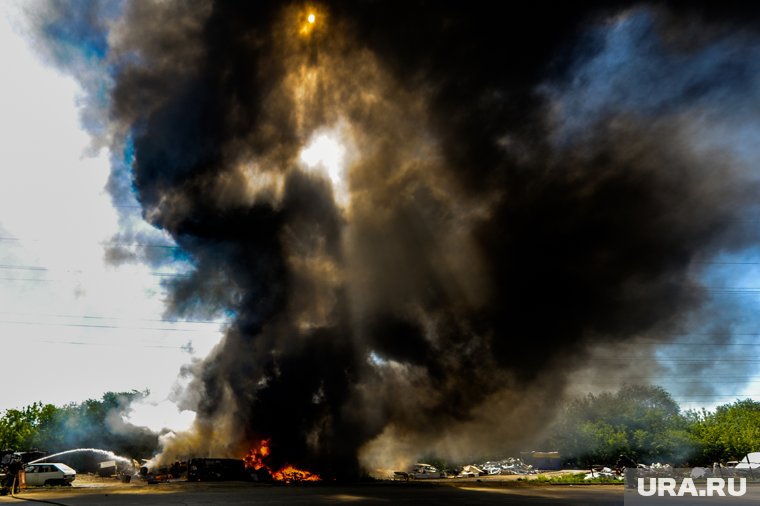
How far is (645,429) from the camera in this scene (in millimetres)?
81375

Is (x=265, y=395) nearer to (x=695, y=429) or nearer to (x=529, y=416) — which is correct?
(x=529, y=416)

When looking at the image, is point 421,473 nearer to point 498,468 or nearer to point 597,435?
point 498,468

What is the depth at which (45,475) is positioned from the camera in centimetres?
4369

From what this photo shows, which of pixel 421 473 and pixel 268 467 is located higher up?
pixel 268 467

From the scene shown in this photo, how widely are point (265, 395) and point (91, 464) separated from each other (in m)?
33.7

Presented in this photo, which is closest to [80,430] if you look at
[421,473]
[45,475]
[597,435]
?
[45,475]

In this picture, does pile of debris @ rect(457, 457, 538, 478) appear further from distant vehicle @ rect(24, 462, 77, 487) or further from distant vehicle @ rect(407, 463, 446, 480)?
distant vehicle @ rect(24, 462, 77, 487)

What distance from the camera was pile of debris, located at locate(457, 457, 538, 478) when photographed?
72912mm

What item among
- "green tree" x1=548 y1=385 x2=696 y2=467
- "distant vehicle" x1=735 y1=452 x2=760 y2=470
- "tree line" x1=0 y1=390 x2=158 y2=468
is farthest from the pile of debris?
"tree line" x1=0 y1=390 x2=158 y2=468

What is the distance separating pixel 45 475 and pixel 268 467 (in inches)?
765

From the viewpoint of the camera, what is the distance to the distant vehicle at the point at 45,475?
43.0 m

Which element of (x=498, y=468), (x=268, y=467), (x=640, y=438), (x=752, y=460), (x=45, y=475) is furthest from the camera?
(x=498, y=468)

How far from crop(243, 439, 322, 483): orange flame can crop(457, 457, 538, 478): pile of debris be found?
84.8 feet

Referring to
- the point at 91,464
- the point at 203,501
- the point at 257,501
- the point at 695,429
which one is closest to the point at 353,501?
the point at 257,501
